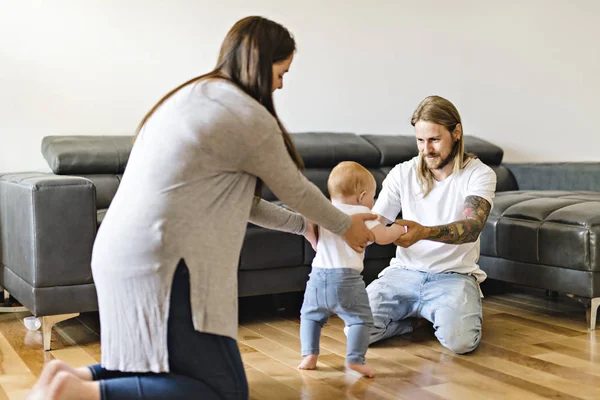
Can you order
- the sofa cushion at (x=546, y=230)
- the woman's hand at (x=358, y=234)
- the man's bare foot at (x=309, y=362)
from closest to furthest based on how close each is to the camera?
the woman's hand at (x=358, y=234) → the man's bare foot at (x=309, y=362) → the sofa cushion at (x=546, y=230)

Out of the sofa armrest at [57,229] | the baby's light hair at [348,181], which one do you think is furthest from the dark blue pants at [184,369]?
the sofa armrest at [57,229]

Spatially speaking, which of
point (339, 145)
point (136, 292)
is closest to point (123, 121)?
point (339, 145)

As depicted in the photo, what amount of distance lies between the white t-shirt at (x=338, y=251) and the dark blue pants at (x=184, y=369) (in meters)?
0.76

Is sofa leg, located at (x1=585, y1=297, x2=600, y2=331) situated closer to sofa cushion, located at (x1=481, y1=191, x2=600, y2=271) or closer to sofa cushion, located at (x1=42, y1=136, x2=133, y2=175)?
sofa cushion, located at (x1=481, y1=191, x2=600, y2=271)

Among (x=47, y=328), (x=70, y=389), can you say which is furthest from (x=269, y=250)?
(x=70, y=389)

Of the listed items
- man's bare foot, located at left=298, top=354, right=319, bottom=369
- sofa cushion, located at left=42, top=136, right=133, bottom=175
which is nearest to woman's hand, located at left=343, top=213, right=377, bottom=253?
man's bare foot, located at left=298, top=354, right=319, bottom=369

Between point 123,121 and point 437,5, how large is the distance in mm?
2114

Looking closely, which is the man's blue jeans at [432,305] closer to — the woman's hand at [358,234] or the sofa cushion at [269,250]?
the sofa cushion at [269,250]

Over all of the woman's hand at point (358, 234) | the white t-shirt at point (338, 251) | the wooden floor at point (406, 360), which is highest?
the woman's hand at point (358, 234)

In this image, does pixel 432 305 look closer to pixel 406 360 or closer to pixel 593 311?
pixel 406 360

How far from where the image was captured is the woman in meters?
1.72

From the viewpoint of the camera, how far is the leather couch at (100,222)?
2.83 meters

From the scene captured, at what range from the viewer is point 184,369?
5.79 ft

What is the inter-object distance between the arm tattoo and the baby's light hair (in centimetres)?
39
